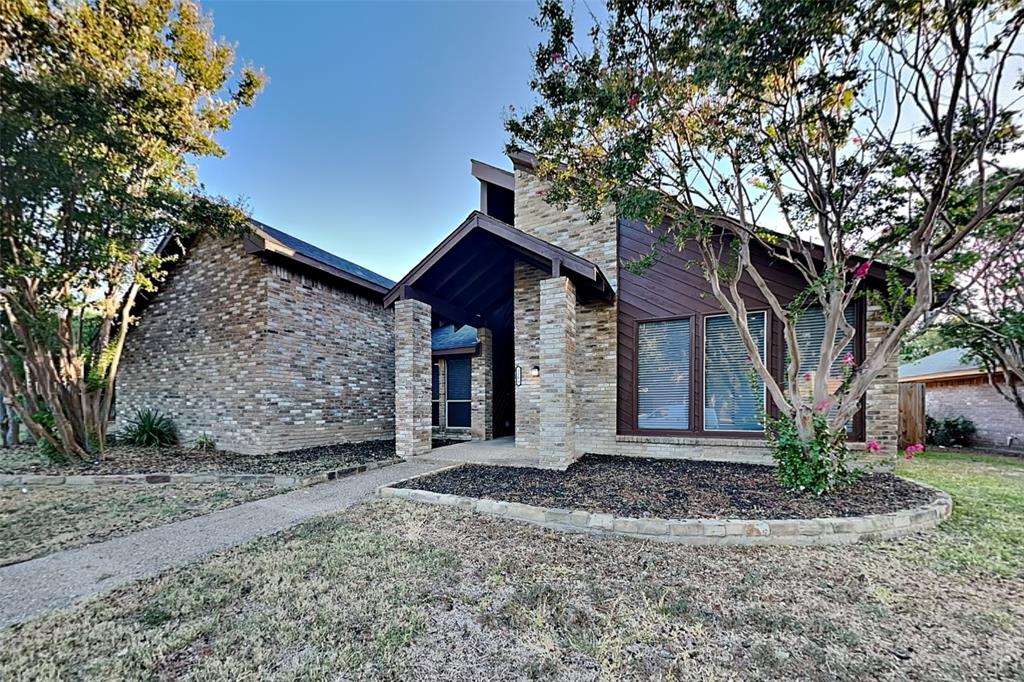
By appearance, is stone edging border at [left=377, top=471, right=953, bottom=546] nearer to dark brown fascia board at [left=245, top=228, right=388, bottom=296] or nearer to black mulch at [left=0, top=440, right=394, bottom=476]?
black mulch at [left=0, top=440, right=394, bottom=476]

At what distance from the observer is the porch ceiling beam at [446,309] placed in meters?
8.15

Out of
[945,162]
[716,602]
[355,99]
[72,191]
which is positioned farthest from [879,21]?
[72,191]

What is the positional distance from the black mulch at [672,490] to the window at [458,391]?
4045mm

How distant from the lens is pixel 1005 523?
456cm

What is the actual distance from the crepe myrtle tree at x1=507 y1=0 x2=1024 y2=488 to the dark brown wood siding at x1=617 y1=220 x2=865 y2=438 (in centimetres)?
75

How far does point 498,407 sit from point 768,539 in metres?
7.68

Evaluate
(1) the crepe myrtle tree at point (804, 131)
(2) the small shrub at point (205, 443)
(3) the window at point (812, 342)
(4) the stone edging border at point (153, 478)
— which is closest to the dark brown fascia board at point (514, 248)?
(1) the crepe myrtle tree at point (804, 131)

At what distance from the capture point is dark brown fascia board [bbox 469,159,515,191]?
9.71 m

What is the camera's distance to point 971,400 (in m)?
12.4

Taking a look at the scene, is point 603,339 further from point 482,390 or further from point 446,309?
point 482,390

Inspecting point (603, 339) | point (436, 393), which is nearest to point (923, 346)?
point (603, 339)

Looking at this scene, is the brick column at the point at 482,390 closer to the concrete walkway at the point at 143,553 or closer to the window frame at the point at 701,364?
the window frame at the point at 701,364

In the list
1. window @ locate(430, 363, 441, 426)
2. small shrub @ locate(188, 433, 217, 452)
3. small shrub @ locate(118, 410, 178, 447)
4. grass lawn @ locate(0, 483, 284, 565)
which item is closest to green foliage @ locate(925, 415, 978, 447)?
window @ locate(430, 363, 441, 426)

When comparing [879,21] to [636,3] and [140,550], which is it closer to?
[636,3]
